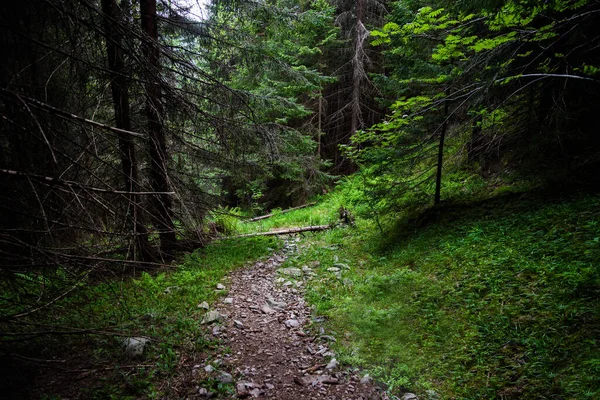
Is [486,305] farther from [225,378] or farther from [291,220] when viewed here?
[291,220]

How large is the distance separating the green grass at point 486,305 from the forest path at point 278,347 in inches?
13.7

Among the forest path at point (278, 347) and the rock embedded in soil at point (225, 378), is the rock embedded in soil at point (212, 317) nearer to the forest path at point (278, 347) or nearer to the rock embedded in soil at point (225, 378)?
the forest path at point (278, 347)

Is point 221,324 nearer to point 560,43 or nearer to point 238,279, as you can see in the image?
point 238,279

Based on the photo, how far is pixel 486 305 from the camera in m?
4.40

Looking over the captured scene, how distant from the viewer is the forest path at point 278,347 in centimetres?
380

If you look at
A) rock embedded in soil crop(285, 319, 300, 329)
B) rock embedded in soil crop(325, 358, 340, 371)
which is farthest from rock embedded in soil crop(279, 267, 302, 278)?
rock embedded in soil crop(325, 358, 340, 371)

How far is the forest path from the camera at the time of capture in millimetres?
3799

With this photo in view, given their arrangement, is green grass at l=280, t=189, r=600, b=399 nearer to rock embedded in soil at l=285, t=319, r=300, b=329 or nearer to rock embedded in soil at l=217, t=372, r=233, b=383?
rock embedded in soil at l=285, t=319, r=300, b=329

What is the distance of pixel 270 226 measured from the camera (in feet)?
41.1

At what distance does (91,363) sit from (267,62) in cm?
713

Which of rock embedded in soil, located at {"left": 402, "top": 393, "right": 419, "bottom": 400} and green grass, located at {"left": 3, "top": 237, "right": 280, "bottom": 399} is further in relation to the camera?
rock embedded in soil, located at {"left": 402, "top": 393, "right": 419, "bottom": 400}

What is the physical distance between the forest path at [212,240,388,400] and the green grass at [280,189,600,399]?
13.7 inches

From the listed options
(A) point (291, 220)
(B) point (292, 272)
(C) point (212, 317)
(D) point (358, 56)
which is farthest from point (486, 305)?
(D) point (358, 56)

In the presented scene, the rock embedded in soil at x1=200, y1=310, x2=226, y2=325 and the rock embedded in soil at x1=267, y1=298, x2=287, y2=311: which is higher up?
the rock embedded in soil at x1=200, y1=310, x2=226, y2=325
